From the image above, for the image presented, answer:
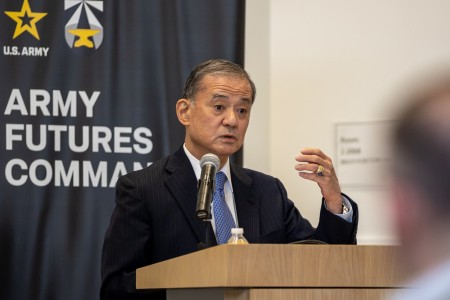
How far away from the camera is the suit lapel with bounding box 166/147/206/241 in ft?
11.2

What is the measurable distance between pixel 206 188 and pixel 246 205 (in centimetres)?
116

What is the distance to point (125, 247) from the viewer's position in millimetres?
3355

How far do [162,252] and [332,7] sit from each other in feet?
8.47

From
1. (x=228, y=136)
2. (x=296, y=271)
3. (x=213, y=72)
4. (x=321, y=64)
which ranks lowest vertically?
(x=296, y=271)

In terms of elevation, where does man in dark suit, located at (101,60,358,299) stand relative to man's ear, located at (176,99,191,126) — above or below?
below

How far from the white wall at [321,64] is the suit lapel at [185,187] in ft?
5.36

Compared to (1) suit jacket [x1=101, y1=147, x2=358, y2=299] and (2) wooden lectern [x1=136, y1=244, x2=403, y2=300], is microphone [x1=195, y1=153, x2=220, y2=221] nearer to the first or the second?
(2) wooden lectern [x1=136, y1=244, x2=403, y2=300]

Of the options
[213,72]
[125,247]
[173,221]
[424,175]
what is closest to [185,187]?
[173,221]

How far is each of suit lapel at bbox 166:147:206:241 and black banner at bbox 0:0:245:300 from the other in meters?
1.21

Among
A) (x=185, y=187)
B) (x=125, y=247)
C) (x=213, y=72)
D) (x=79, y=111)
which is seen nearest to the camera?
(x=125, y=247)

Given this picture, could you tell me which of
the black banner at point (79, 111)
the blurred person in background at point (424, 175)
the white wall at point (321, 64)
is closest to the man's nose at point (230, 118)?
the black banner at point (79, 111)

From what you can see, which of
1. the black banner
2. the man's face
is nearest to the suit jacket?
the man's face

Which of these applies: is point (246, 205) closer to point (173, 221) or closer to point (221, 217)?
point (221, 217)

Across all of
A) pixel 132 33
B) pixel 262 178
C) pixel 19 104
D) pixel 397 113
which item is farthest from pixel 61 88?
pixel 397 113
